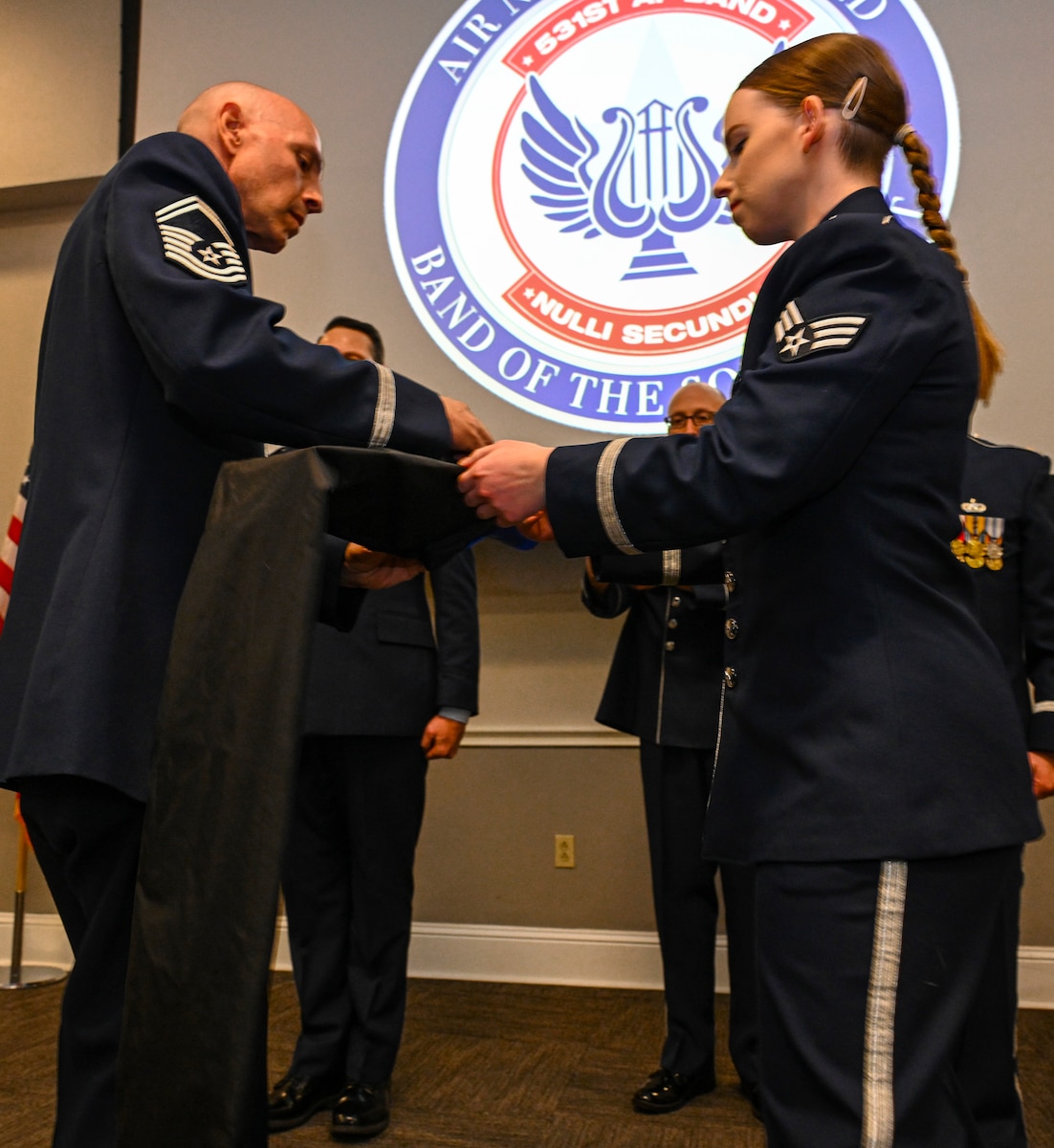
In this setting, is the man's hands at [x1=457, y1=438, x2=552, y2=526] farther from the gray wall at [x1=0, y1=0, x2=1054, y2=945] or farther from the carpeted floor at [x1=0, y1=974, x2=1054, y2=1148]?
the gray wall at [x1=0, y1=0, x2=1054, y2=945]

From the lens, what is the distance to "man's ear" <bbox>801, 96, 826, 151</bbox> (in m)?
1.16

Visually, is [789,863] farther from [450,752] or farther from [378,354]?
[378,354]

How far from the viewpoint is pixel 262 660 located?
95cm

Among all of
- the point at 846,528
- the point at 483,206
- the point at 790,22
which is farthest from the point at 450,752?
the point at 790,22

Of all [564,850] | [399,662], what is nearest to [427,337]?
[399,662]

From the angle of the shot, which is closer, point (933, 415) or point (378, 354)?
point (933, 415)

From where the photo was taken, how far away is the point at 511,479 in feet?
3.61

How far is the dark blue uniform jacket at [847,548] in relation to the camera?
3.11 ft

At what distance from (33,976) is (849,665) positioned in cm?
330

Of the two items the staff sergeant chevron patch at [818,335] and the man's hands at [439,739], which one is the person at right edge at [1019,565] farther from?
the man's hands at [439,739]

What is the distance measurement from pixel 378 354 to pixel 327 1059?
163cm

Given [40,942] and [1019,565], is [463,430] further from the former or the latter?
[40,942]

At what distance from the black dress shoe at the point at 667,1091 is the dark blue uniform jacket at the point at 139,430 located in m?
1.54

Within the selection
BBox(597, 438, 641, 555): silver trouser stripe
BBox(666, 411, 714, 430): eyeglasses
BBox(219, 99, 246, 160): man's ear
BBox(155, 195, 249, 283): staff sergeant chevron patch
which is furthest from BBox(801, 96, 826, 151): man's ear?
BBox(666, 411, 714, 430): eyeglasses
